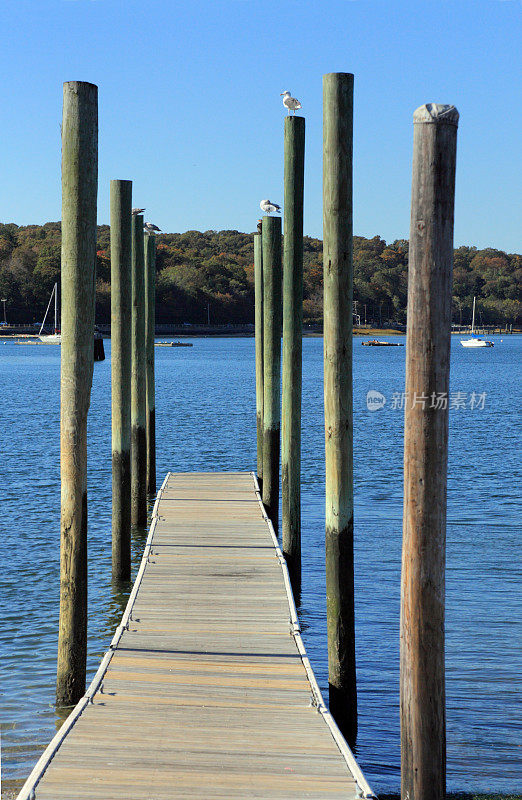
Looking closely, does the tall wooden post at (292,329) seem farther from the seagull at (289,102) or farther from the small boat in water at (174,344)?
the small boat in water at (174,344)

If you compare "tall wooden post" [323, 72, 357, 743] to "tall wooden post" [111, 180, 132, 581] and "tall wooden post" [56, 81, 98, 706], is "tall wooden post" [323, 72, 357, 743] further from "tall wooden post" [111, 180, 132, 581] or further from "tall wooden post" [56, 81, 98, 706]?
"tall wooden post" [111, 180, 132, 581]

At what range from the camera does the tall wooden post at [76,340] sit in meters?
6.62

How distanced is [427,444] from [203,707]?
2493mm

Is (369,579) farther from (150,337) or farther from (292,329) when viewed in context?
(150,337)

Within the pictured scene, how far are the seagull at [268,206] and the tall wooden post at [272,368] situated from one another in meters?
0.13

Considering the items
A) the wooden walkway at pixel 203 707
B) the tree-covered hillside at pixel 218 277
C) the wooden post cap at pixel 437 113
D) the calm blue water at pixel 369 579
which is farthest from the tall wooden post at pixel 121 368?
the tree-covered hillside at pixel 218 277


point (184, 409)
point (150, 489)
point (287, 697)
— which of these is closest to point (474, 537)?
point (150, 489)

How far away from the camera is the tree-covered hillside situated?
A: 116188mm

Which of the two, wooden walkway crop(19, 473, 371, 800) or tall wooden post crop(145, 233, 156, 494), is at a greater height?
tall wooden post crop(145, 233, 156, 494)

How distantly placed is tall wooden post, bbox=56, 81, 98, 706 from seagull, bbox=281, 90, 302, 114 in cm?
376

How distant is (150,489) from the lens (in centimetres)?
1727

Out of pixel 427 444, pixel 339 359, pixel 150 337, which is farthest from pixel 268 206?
pixel 427 444

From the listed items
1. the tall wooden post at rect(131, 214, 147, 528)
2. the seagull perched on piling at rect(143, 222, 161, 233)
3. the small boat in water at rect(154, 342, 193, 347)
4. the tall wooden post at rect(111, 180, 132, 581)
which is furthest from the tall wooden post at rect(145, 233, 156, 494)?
the small boat in water at rect(154, 342, 193, 347)

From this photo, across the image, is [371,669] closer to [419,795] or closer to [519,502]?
[419,795]
